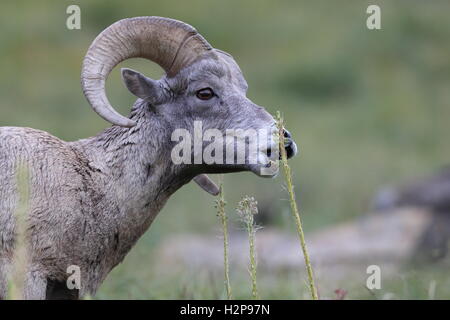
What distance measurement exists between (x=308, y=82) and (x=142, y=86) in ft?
77.6

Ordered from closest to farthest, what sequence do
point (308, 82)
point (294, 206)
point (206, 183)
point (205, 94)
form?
1. point (294, 206)
2. point (205, 94)
3. point (206, 183)
4. point (308, 82)

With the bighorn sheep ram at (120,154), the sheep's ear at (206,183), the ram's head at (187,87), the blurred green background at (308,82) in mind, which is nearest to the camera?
the bighorn sheep ram at (120,154)

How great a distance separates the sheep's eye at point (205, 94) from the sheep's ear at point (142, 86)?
253 millimetres

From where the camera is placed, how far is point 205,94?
6629 millimetres

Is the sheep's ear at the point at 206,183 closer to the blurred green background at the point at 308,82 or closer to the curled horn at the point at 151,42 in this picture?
the curled horn at the point at 151,42

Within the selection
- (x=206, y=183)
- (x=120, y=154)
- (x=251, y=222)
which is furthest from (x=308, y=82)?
(x=251, y=222)

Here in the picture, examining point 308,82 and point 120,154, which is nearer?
point 120,154

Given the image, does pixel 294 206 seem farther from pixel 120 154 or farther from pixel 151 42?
pixel 151 42

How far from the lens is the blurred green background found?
21.2m

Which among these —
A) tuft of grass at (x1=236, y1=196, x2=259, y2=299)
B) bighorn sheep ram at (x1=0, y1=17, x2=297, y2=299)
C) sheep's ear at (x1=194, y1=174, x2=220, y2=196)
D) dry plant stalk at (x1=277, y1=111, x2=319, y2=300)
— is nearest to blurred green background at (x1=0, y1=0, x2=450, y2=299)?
sheep's ear at (x1=194, y1=174, x2=220, y2=196)

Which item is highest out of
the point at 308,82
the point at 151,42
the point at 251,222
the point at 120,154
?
the point at 308,82

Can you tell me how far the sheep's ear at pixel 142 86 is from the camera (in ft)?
21.8

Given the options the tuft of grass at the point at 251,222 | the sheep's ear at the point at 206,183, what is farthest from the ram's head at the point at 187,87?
the tuft of grass at the point at 251,222
